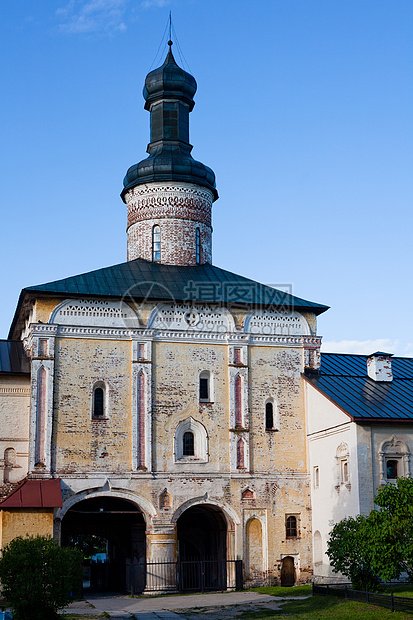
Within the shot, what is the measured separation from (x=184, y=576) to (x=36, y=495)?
552 centimetres

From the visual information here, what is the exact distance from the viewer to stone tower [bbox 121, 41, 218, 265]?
2631 cm

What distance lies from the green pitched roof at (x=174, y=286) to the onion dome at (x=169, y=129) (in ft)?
10.4

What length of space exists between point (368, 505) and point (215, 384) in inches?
220

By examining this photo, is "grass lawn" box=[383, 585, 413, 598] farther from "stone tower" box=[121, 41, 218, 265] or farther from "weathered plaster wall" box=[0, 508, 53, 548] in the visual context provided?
"stone tower" box=[121, 41, 218, 265]

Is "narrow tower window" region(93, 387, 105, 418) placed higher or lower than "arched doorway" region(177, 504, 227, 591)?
higher


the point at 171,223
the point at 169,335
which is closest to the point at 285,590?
the point at 169,335

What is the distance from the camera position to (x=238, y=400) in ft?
77.2

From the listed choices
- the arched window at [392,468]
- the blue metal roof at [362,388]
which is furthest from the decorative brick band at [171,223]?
the arched window at [392,468]

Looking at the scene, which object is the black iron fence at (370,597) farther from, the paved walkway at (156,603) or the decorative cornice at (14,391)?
the decorative cornice at (14,391)

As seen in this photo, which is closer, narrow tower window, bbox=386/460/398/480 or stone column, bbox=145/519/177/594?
narrow tower window, bbox=386/460/398/480

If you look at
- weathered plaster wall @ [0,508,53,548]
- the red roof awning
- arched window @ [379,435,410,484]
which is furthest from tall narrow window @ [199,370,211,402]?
weathered plaster wall @ [0,508,53,548]

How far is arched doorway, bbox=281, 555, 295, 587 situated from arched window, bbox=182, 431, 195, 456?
13.2 ft

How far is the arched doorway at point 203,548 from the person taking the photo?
2283 centimetres

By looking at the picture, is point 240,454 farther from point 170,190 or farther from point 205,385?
point 170,190
